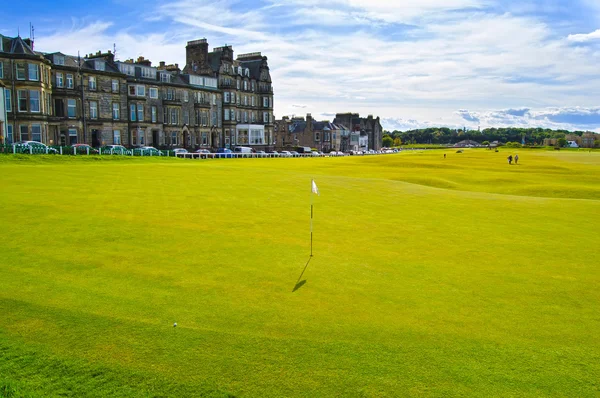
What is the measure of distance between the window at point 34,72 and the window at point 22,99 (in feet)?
6.20

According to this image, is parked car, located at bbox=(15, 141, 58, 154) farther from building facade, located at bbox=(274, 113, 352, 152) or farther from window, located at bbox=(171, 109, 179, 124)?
building facade, located at bbox=(274, 113, 352, 152)

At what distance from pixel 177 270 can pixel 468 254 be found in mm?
9059

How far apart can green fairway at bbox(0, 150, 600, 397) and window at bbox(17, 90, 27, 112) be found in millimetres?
44128

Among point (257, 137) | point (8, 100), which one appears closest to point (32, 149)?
point (8, 100)

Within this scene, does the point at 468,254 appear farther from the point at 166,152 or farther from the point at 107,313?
the point at 166,152

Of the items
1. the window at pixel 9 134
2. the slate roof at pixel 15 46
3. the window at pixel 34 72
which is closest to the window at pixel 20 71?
the window at pixel 34 72

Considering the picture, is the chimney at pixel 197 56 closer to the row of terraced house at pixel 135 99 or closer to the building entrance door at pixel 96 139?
the row of terraced house at pixel 135 99

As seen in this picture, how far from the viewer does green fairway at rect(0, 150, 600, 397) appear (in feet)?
25.8

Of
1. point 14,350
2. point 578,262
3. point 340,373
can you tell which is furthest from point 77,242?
point 578,262

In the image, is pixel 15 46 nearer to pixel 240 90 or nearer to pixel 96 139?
pixel 96 139

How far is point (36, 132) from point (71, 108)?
906cm

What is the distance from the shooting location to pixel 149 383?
758cm

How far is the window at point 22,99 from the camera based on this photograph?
58.7m

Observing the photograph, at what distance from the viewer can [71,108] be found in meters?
68.5
